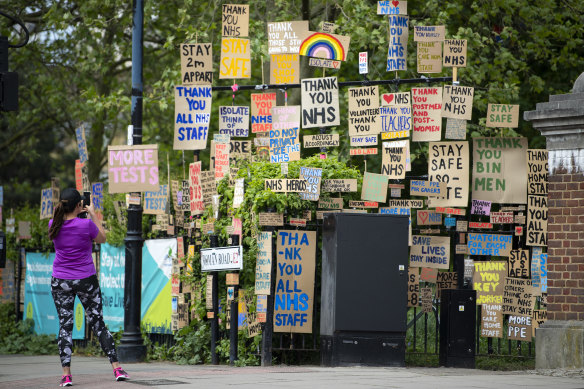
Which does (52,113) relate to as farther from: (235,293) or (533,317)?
(533,317)

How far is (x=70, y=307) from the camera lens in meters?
9.05

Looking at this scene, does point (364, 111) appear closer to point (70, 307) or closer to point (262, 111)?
point (262, 111)

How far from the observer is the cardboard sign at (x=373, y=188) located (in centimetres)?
1169

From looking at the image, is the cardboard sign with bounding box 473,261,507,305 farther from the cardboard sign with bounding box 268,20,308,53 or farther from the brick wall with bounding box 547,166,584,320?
the cardboard sign with bounding box 268,20,308,53

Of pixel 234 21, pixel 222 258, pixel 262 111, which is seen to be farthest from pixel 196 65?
pixel 222 258

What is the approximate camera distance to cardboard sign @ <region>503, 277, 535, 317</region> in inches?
458

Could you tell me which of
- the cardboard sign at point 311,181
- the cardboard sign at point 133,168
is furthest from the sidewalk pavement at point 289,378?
the cardboard sign at point 133,168

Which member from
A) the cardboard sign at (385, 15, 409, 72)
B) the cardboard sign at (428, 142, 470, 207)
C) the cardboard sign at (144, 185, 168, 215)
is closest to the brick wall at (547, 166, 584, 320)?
the cardboard sign at (428, 142, 470, 207)

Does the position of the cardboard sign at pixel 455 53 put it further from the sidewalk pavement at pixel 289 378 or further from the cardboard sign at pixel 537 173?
the sidewalk pavement at pixel 289 378

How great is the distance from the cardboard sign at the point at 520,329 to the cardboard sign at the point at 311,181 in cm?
325

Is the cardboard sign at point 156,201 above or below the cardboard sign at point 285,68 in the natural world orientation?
below

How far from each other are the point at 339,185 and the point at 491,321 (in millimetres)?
2845

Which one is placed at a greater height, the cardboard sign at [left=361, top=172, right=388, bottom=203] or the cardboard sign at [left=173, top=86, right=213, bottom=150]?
the cardboard sign at [left=173, top=86, right=213, bottom=150]

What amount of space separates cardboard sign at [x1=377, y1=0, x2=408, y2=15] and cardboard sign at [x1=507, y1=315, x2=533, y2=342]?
490cm
